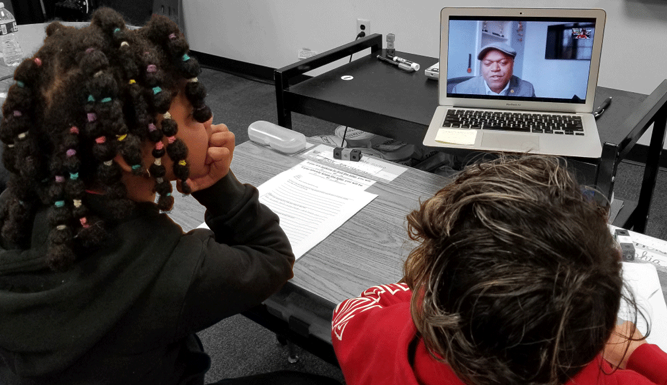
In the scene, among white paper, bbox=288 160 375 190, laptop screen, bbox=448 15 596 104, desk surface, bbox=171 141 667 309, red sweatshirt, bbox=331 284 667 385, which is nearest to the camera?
red sweatshirt, bbox=331 284 667 385

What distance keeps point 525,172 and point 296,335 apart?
2.21 ft

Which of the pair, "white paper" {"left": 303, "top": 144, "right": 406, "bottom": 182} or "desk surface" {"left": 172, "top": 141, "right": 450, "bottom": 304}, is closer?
"desk surface" {"left": 172, "top": 141, "right": 450, "bottom": 304}

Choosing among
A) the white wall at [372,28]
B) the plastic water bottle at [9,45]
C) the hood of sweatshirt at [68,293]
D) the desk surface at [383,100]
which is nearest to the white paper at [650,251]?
the desk surface at [383,100]

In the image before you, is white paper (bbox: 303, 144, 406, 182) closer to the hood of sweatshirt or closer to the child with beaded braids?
the child with beaded braids

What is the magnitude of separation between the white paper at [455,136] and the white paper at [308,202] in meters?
0.27

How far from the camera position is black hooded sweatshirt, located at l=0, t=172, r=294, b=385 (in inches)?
27.4

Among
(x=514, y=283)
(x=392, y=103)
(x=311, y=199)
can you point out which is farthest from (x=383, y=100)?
(x=514, y=283)

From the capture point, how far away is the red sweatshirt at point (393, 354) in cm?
59

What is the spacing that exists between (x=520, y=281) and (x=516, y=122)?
3.27 ft

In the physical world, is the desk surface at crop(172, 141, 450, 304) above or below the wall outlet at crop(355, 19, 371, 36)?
below

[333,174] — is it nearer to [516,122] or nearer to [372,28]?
[516,122]

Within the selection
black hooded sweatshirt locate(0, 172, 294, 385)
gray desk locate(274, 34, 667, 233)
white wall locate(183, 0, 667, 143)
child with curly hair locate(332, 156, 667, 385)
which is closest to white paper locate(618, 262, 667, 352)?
child with curly hair locate(332, 156, 667, 385)

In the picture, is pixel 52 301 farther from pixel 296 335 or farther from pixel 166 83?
pixel 296 335

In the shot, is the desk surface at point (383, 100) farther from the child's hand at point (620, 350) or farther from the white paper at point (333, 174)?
the child's hand at point (620, 350)
